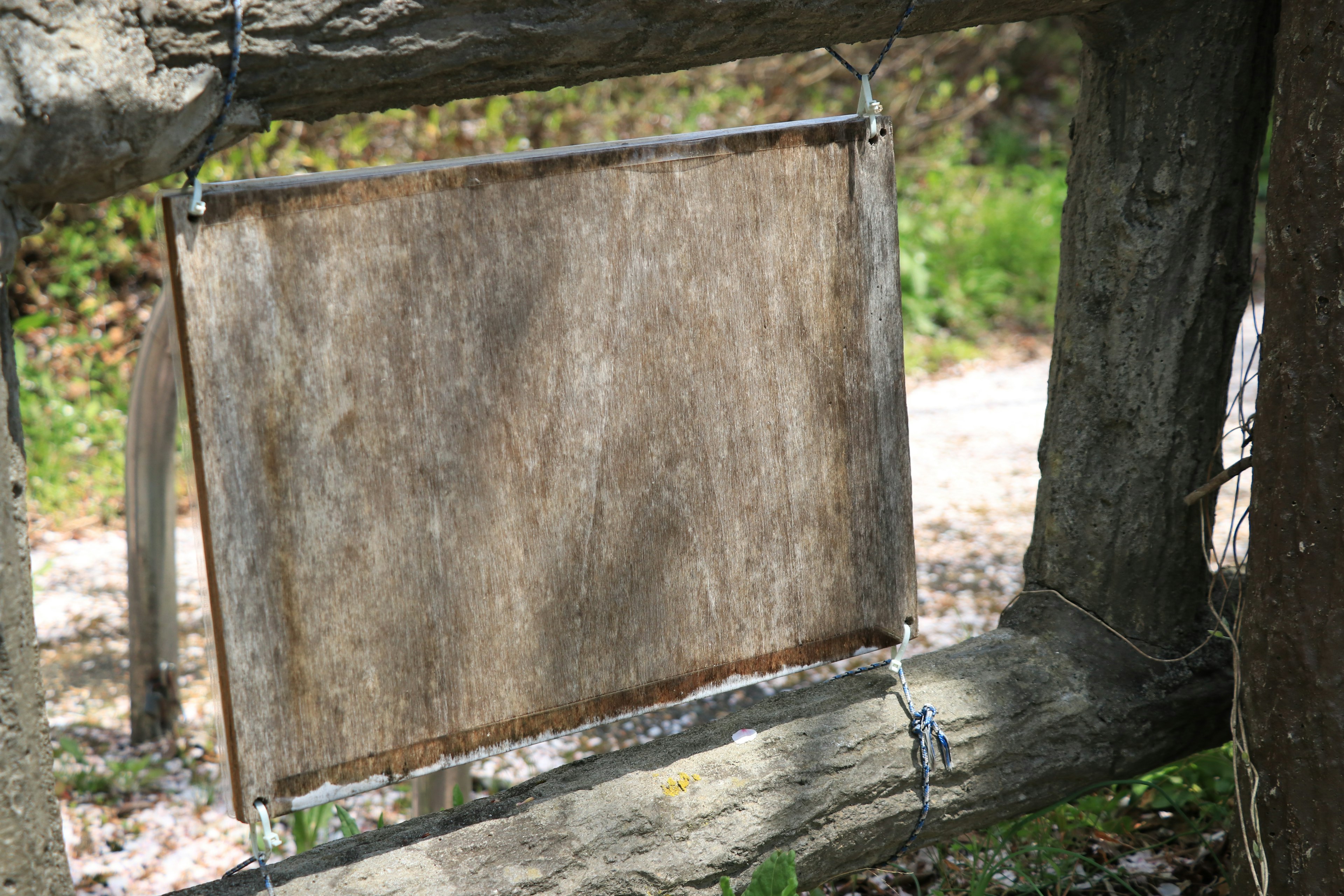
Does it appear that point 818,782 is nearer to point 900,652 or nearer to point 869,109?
point 900,652

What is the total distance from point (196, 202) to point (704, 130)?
11.0 feet

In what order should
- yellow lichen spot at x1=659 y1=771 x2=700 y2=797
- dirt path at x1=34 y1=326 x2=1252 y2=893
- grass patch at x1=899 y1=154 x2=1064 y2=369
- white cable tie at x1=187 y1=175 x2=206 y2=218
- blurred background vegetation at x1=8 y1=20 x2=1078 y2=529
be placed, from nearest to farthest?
white cable tie at x1=187 y1=175 x2=206 y2=218
yellow lichen spot at x1=659 y1=771 x2=700 y2=797
dirt path at x1=34 y1=326 x2=1252 y2=893
blurred background vegetation at x1=8 y1=20 x2=1078 y2=529
grass patch at x1=899 y1=154 x2=1064 y2=369

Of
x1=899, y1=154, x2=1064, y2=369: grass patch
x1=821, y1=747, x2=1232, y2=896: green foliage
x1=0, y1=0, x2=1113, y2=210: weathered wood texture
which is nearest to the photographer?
x1=0, y1=0, x2=1113, y2=210: weathered wood texture

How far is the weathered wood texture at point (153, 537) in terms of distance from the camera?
8.18 ft

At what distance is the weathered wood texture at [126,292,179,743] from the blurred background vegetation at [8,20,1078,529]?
933 millimetres

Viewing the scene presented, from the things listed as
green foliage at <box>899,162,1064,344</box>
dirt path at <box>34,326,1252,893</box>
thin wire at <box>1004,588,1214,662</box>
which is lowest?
dirt path at <box>34,326,1252,893</box>

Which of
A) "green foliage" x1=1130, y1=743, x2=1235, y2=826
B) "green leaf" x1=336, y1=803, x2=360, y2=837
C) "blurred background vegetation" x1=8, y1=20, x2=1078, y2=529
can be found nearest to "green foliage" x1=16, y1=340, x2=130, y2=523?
"blurred background vegetation" x1=8, y1=20, x2=1078, y2=529

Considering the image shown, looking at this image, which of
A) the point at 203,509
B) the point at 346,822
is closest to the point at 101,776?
the point at 346,822

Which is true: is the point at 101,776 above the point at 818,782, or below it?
below

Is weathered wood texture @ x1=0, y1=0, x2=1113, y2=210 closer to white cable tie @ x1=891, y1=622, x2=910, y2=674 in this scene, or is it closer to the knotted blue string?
white cable tie @ x1=891, y1=622, x2=910, y2=674

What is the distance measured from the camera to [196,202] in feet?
3.58

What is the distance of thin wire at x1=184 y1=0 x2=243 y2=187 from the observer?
1.07 m

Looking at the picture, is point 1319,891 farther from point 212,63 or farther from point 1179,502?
point 212,63

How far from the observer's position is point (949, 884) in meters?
1.95
